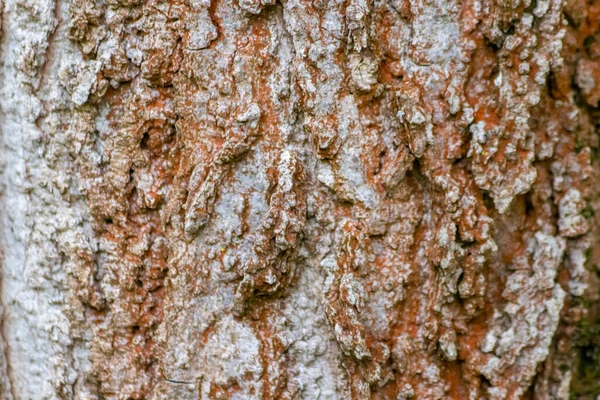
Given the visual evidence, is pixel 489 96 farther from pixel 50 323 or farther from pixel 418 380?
pixel 50 323

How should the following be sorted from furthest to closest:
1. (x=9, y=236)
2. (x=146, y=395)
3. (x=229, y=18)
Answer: (x=9, y=236) < (x=146, y=395) < (x=229, y=18)

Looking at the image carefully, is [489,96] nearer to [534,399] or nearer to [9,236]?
[534,399]

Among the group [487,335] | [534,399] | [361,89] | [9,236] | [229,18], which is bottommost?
[534,399]

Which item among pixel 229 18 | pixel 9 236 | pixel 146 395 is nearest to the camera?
pixel 229 18

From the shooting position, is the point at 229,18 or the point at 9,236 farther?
the point at 9,236

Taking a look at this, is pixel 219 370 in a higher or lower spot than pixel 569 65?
lower

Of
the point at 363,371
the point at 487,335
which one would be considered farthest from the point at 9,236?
the point at 487,335

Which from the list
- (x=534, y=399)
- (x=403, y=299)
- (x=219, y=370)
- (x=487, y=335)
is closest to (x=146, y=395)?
(x=219, y=370)
